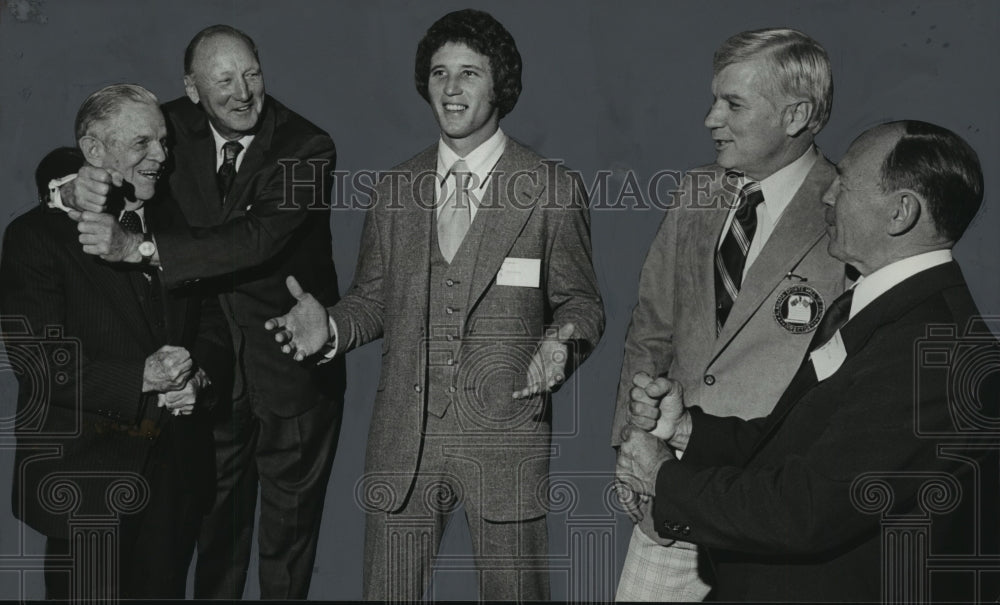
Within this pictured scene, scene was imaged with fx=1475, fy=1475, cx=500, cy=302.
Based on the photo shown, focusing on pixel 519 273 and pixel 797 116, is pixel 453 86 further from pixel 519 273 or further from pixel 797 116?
pixel 797 116

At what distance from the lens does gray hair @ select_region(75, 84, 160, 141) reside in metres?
4.45

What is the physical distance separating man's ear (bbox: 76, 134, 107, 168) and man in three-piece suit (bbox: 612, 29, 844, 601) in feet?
5.48

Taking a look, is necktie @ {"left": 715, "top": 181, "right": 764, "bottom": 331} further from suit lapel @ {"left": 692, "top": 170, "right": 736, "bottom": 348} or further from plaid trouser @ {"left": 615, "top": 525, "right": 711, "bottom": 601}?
plaid trouser @ {"left": 615, "top": 525, "right": 711, "bottom": 601}

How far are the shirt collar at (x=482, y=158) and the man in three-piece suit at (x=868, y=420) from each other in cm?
114

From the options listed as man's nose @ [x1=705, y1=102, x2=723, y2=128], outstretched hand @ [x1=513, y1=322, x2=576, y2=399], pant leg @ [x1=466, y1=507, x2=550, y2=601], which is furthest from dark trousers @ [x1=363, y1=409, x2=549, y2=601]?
man's nose @ [x1=705, y1=102, x2=723, y2=128]

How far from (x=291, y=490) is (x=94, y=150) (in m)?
1.23

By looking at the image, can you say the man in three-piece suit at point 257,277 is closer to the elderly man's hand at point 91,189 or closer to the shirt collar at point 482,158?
the elderly man's hand at point 91,189

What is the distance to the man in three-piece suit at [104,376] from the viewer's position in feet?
14.4

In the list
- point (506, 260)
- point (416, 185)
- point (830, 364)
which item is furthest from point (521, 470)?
point (830, 364)

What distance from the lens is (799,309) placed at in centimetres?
415

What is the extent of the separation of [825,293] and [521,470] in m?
1.01

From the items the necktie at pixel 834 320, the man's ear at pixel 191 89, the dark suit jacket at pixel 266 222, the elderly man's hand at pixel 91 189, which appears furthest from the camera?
the man's ear at pixel 191 89

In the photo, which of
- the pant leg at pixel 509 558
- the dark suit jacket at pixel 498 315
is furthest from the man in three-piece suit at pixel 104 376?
the pant leg at pixel 509 558

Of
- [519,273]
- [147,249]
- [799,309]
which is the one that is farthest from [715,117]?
[147,249]
